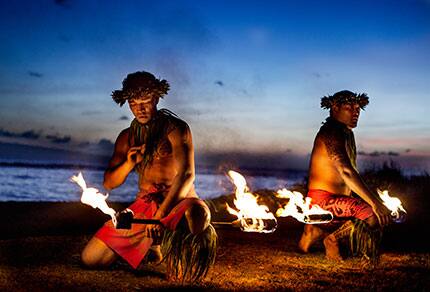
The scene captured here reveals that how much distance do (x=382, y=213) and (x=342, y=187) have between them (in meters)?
0.76

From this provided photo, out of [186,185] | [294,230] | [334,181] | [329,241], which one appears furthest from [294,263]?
[294,230]

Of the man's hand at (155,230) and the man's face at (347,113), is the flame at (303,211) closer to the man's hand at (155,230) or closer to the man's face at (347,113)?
A: the man's face at (347,113)

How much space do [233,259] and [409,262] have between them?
6.44ft

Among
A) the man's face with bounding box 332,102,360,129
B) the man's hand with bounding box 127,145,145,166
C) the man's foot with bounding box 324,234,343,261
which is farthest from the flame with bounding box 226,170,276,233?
the man's face with bounding box 332,102,360,129

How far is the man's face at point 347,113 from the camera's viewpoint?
6.78 metres

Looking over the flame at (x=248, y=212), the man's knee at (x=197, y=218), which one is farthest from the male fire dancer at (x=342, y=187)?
the man's knee at (x=197, y=218)

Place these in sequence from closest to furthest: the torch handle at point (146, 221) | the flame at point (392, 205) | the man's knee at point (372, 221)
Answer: the torch handle at point (146, 221) < the man's knee at point (372, 221) < the flame at point (392, 205)

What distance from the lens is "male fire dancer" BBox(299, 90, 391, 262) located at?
623cm

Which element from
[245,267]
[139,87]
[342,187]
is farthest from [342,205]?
[139,87]

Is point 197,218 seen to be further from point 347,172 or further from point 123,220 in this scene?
point 347,172

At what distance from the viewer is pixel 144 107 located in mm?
5758

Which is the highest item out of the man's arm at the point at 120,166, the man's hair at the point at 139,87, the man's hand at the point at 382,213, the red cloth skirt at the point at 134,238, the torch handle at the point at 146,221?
the man's hair at the point at 139,87

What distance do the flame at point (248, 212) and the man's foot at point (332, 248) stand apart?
3.78 ft

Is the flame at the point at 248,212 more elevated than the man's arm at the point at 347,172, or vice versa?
the man's arm at the point at 347,172
